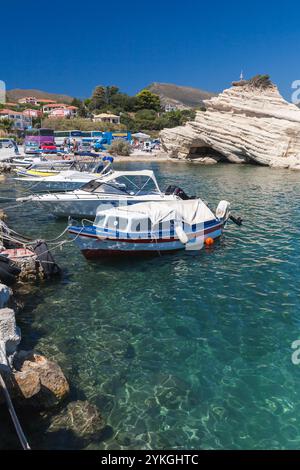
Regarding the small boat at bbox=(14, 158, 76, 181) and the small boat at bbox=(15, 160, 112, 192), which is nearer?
the small boat at bbox=(15, 160, 112, 192)

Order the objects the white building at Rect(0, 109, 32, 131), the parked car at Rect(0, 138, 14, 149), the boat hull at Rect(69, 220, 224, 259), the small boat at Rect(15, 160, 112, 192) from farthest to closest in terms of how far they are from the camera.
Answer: the white building at Rect(0, 109, 32, 131) → the parked car at Rect(0, 138, 14, 149) → the small boat at Rect(15, 160, 112, 192) → the boat hull at Rect(69, 220, 224, 259)

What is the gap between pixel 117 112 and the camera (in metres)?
130

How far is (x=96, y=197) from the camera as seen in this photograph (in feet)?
72.7

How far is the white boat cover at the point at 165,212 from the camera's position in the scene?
55.5ft

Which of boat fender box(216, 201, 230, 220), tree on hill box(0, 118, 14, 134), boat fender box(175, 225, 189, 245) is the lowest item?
boat fender box(175, 225, 189, 245)

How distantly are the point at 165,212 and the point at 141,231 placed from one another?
1532 mm

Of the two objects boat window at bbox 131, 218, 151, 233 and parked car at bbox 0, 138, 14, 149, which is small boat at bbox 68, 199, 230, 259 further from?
parked car at bbox 0, 138, 14, 149

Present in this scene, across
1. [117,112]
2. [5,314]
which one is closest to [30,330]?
[5,314]

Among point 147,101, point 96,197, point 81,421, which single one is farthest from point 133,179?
point 147,101

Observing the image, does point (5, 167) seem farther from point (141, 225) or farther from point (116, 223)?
point (141, 225)

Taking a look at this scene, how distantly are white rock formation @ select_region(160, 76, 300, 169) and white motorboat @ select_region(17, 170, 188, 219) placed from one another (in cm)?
3850

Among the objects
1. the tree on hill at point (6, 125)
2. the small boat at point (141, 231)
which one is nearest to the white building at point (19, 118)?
the tree on hill at point (6, 125)

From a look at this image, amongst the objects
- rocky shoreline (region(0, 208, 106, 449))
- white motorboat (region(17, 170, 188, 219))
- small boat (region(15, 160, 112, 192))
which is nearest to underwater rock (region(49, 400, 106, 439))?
rocky shoreline (region(0, 208, 106, 449))

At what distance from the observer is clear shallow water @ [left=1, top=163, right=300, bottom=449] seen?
7.69m
